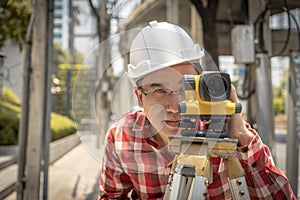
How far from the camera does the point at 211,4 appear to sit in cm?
354

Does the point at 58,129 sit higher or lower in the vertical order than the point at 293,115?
lower

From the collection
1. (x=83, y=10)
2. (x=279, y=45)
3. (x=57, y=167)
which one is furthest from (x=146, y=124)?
(x=83, y=10)

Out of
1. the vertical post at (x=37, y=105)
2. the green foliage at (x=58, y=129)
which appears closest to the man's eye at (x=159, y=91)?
the vertical post at (x=37, y=105)

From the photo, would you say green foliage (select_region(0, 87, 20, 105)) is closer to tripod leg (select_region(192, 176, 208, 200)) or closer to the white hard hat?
the white hard hat

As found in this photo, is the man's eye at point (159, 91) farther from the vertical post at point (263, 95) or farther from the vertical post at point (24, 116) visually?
the vertical post at point (24, 116)

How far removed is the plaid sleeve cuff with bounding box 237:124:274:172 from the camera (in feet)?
3.14

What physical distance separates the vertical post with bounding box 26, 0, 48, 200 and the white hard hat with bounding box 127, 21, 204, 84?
6.26 feet

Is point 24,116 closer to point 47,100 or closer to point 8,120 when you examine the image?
point 47,100

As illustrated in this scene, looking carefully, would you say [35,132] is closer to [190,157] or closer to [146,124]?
[146,124]

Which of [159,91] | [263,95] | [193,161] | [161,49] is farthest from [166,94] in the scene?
[263,95]

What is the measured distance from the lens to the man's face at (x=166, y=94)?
967 mm

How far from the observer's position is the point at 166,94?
0.99m

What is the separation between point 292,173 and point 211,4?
2025mm

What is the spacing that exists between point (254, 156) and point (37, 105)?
2184 millimetres
